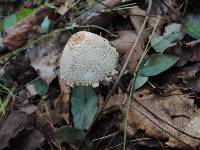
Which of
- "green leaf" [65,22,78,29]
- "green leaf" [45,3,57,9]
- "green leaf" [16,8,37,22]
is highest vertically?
"green leaf" [45,3,57,9]

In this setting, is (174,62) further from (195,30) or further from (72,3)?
(72,3)

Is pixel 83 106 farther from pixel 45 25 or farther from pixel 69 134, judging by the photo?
pixel 45 25

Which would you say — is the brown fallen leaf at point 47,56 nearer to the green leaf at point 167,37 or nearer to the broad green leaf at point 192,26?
the green leaf at point 167,37

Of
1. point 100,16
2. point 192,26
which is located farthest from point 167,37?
point 100,16

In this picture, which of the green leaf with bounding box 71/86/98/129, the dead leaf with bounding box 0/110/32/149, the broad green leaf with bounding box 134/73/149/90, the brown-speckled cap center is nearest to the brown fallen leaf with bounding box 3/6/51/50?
the dead leaf with bounding box 0/110/32/149

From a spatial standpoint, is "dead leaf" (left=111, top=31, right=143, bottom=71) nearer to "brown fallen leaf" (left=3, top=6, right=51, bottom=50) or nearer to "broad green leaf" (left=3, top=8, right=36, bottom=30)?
"brown fallen leaf" (left=3, top=6, right=51, bottom=50)

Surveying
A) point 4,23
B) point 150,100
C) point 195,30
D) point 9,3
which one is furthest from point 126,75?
point 9,3
